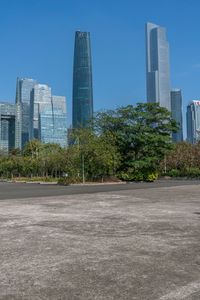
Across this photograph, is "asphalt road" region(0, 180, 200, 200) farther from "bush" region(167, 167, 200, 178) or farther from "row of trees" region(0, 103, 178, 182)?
"bush" region(167, 167, 200, 178)

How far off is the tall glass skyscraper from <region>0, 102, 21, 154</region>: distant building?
2198 cm

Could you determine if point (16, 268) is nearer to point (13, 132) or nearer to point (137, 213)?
point (137, 213)

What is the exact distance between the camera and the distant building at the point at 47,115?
107000 mm

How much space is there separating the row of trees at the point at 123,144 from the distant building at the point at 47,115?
47703mm

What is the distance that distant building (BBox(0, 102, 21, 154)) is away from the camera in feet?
366

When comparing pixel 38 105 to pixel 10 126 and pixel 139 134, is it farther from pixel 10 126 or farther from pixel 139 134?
pixel 139 134

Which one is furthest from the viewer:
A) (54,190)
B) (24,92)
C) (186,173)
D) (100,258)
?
(24,92)

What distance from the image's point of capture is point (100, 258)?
237 inches

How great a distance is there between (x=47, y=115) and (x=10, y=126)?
11357mm

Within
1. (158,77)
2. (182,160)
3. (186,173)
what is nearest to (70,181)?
(186,173)

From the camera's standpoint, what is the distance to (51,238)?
766cm

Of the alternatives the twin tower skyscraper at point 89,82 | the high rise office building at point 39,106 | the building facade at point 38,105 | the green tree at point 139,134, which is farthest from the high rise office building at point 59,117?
the green tree at point 139,134

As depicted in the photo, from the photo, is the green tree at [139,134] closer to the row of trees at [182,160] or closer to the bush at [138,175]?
the bush at [138,175]

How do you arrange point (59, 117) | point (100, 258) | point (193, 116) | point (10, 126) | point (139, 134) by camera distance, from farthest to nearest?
point (193, 116) < point (59, 117) < point (10, 126) < point (139, 134) < point (100, 258)
